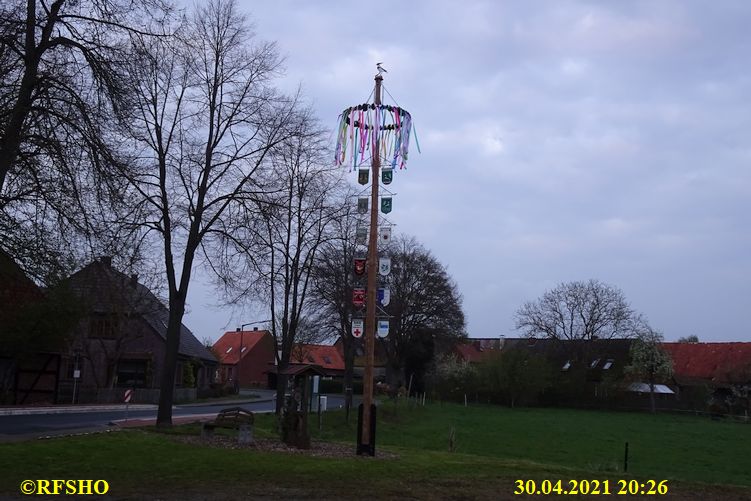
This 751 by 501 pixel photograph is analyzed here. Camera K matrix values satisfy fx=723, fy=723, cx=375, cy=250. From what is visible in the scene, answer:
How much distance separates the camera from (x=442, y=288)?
61.0 meters

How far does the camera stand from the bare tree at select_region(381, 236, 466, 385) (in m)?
59.2

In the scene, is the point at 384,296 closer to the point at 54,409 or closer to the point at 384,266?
the point at 384,266

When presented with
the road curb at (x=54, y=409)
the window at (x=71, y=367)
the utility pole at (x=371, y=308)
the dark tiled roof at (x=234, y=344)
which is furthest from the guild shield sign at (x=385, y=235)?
the dark tiled roof at (x=234, y=344)

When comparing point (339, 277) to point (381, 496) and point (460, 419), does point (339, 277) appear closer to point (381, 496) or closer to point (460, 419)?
point (460, 419)

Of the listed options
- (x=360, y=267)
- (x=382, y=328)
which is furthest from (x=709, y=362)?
(x=360, y=267)

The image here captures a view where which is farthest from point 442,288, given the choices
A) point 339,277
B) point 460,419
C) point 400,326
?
point 339,277

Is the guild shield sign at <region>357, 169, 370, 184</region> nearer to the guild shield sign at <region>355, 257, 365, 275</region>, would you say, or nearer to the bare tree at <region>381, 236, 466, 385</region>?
the guild shield sign at <region>355, 257, 365, 275</region>

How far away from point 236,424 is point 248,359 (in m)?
70.9

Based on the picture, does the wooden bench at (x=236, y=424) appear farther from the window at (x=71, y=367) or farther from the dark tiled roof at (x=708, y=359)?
the dark tiled roof at (x=708, y=359)

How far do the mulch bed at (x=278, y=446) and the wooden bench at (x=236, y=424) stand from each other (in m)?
0.19

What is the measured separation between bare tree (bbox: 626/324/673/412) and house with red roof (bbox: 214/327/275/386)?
4178 centimetres

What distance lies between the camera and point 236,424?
20719mm

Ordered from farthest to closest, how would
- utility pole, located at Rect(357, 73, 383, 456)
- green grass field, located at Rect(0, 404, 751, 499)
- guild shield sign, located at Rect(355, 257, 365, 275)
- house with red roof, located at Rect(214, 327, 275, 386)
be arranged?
house with red roof, located at Rect(214, 327, 275, 386)
guild shield sign, located at Rect(355, 257, 365, 275)
utility pole, located at Rect(357, 73, 383, 456)
green grass field, located at Rect(0, 404, 751, 499)

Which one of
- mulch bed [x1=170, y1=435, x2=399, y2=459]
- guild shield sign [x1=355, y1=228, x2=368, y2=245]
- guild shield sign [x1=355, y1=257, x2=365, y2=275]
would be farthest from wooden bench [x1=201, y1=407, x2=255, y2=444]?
guild shield sign [x1=355, y1=228, x2=368, y2=245]
